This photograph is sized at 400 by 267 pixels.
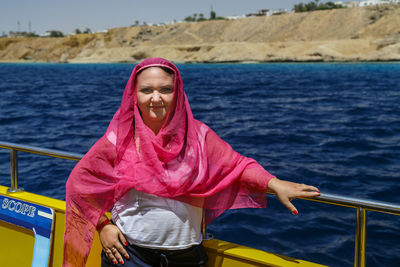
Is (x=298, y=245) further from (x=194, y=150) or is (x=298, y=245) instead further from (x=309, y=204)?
(x=194, y=150)

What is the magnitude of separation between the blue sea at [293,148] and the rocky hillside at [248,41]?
49921mm

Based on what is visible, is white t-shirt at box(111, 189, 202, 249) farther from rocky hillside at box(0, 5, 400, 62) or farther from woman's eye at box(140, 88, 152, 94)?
rocky hillside at box(0, 5, 400, 62)

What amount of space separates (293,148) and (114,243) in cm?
893

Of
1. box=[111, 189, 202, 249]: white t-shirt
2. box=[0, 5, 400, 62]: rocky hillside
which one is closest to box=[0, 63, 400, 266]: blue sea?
box=[111, 189, 202, 249]: white t-shirt

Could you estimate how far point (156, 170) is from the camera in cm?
183

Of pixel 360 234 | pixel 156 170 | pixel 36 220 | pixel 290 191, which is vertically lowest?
pixel 36 220

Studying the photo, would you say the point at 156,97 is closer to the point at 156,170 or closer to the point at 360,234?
the point at 156,170

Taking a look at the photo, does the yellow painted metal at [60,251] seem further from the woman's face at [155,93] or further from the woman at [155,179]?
the woman's face at [155,93]

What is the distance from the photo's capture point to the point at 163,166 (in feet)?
6.15

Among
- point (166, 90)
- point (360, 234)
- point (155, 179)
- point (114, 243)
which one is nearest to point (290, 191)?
point (360, 234)

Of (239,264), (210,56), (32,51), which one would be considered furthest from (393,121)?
(32,51)

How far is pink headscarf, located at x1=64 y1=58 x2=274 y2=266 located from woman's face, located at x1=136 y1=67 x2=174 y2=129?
0.03 meters

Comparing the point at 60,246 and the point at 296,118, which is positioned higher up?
the point at 60,246

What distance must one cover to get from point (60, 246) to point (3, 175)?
6007 mm
